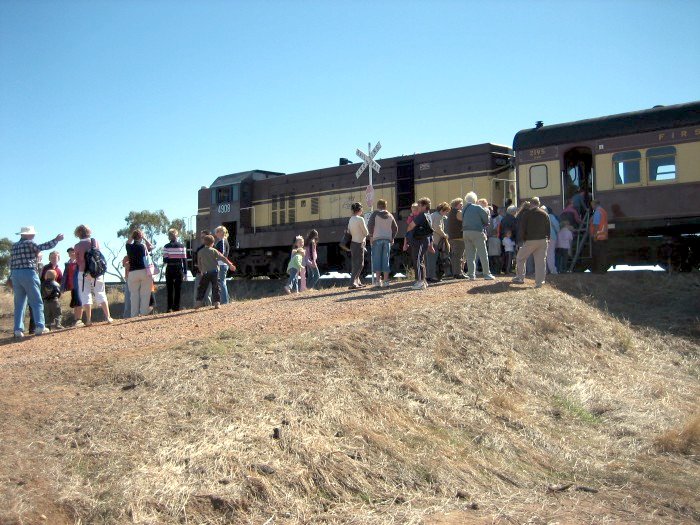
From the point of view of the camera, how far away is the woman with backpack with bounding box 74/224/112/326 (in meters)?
11.1

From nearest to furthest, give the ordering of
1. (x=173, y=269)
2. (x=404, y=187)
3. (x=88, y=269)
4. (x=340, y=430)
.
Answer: (x=340, y=430) → (x=88, y=269) → (x=173, y=269) → (x=404, y=187)

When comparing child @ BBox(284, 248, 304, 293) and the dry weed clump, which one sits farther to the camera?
child @ BBox(284, 248, 304, 293)

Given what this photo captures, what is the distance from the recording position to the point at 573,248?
16.8m

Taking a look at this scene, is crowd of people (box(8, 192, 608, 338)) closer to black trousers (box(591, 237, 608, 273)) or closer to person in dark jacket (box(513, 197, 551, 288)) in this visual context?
person in dark jacket (box(513, 197, 551, 288))

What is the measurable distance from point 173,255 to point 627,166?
1093 cm

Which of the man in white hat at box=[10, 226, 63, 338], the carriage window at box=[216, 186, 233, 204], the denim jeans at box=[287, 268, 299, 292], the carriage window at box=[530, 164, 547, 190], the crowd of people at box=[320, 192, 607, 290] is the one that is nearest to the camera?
the man in white hat at box=[10, 226, 63, 338]

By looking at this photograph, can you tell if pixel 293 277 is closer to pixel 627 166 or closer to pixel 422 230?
pixel 422 230

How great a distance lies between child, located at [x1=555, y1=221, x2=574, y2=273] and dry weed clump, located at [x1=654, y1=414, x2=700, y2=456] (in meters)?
8.14

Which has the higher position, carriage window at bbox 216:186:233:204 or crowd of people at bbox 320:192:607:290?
carriage window at bbox 216:186:233:204

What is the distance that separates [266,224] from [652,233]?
14509 millimetres

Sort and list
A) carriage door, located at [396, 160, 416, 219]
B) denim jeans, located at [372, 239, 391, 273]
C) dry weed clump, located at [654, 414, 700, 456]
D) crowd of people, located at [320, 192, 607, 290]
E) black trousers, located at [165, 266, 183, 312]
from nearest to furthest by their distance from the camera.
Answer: dry weed clump, located at [654, 414, 700, 456], crowd of people, located at [320, 192, 607, 290], denim jeans, located at [372, 239, 391, 273], black trousers, located at [165, 266, 183, 312], carriage door, located at [396, 160, 416, 219]

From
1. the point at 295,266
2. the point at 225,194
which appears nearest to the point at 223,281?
the point at 295,266

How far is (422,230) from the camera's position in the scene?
1224 centimetres

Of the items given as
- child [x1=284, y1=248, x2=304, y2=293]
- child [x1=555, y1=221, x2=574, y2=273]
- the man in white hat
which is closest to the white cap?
the man in white hat
